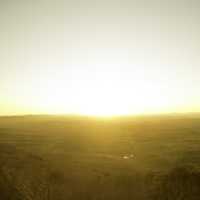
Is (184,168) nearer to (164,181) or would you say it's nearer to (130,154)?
(164,181)

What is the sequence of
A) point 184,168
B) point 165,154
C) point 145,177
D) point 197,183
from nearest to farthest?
point 197,183 → point 184,168 → point 145,177 → point 165,154

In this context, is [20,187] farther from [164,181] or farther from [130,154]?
[130,154]

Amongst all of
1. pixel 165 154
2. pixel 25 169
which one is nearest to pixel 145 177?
pixel 25 169

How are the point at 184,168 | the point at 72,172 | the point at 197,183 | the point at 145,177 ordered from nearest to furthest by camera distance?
the point at 197,183, the point at 184,168, the point at 145,177, the point at 72,172

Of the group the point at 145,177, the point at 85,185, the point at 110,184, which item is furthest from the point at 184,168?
the point at 85,185

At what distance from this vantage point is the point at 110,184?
2456 centimetres

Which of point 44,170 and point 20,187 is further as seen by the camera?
point 44,170

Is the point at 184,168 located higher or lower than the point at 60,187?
higher

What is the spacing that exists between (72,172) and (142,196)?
28.7 ft

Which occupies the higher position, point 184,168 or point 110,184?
point 184,168

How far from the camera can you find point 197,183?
21.8 meters

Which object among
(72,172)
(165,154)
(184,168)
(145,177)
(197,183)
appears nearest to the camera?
(197,183)

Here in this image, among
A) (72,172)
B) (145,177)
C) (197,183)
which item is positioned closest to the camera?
(197,183)

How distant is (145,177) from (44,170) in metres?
9.11
